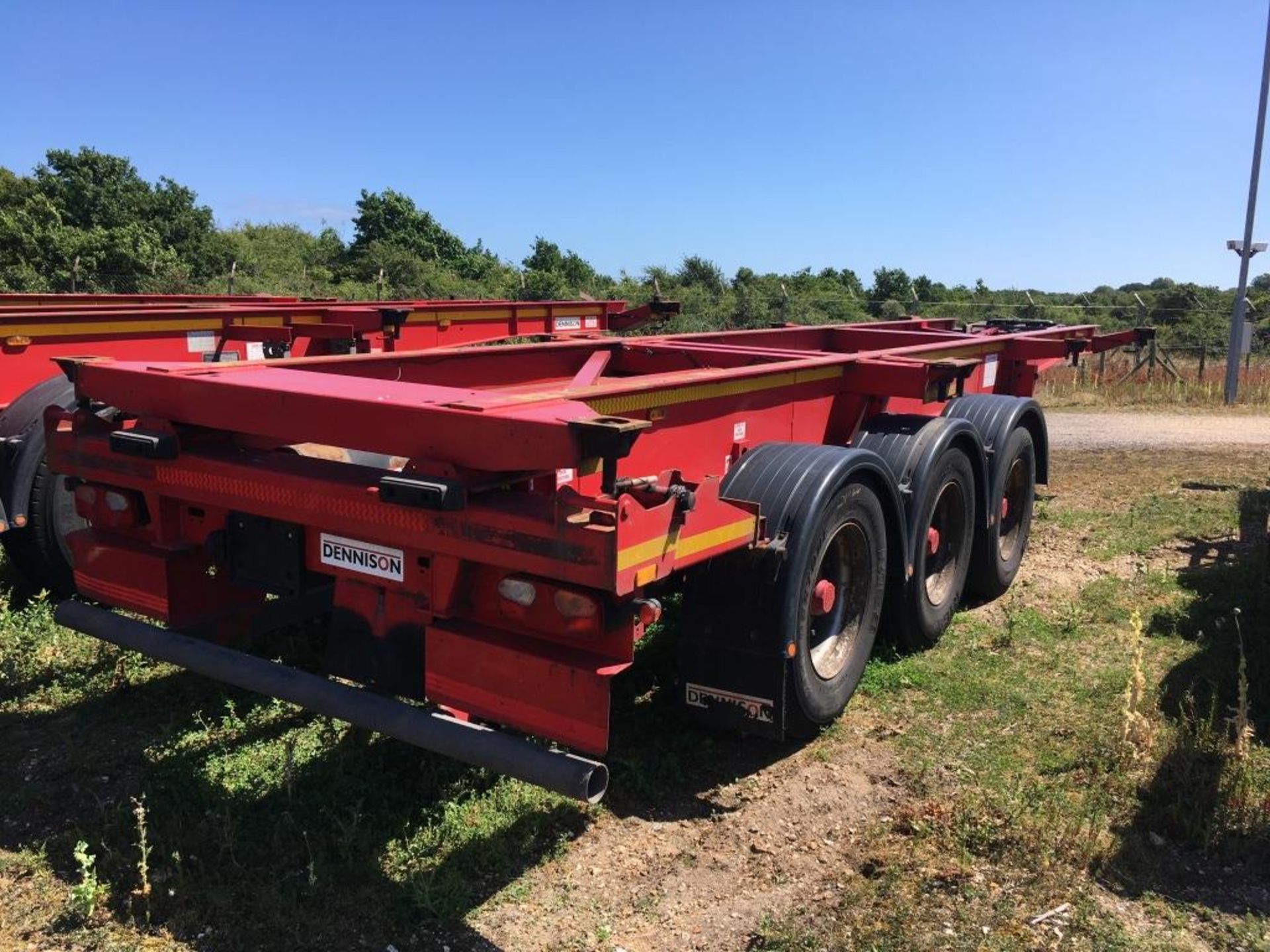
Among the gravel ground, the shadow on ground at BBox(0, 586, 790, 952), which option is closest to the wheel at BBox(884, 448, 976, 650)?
the shadow on ground at BBox(0, 586, 790, 952)

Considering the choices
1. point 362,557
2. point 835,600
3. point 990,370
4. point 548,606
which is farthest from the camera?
point 990,370

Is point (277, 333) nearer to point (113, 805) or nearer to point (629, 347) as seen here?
point (629, 347)

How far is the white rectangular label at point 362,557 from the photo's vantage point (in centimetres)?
289

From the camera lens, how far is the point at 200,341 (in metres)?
6.82

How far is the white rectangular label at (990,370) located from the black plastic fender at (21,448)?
540 centimetres

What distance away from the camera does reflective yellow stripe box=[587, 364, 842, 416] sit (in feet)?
10.0

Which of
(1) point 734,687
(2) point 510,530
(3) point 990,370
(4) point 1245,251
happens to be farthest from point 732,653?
(4) point 1245,251

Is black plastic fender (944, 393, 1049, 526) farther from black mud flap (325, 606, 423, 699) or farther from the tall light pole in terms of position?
the tall light pole

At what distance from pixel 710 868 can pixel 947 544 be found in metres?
2.61

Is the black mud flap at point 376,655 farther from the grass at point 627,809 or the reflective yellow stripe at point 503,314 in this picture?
the reflective yellow stripe at point 503,314

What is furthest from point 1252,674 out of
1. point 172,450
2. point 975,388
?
point 172,450

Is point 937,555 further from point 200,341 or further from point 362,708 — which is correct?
point 200,341

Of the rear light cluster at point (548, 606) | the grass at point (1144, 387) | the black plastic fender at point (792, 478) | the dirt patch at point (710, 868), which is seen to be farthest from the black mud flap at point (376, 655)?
the grass at point (1144, 387)

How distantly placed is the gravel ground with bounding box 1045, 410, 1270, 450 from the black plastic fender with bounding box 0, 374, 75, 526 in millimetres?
10743
